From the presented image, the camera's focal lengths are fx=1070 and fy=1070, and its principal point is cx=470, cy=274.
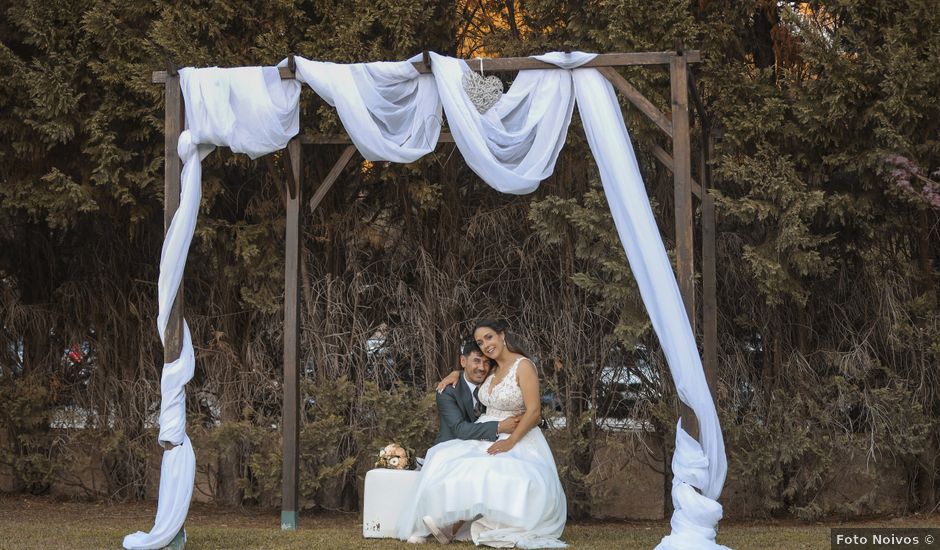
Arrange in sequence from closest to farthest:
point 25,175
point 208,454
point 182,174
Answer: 1. point 182,174
2. point 25,175
3. point 208,454

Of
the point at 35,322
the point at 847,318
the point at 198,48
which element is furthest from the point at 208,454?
the point at 847,318

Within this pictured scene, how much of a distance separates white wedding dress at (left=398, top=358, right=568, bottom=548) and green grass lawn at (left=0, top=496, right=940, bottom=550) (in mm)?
156

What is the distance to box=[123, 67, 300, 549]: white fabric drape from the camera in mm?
5727

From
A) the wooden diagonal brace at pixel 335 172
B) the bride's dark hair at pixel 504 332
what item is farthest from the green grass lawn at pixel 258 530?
the wooden diagonal brace at pixel 335 172

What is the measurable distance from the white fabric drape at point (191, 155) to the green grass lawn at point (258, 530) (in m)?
0.48

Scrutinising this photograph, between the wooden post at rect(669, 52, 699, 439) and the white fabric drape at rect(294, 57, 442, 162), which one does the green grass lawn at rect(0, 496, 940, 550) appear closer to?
the wooden post at rect(669, 52, 699, 439)

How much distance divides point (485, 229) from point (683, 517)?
3528 millimetres

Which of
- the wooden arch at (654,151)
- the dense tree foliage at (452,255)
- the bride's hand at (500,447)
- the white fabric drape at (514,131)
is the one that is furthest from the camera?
the dense tree foliage at (452,255)

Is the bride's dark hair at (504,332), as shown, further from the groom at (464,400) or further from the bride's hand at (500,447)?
the bride's hand at (500,447)

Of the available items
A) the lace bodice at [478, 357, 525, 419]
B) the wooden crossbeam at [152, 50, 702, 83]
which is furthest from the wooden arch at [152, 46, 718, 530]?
the lace bodice at [478, 357, 525, 419]

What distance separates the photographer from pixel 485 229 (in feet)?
27.9

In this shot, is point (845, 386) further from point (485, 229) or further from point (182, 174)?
point (182, 174)

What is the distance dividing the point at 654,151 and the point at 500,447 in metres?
2.12

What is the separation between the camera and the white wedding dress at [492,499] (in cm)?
585
